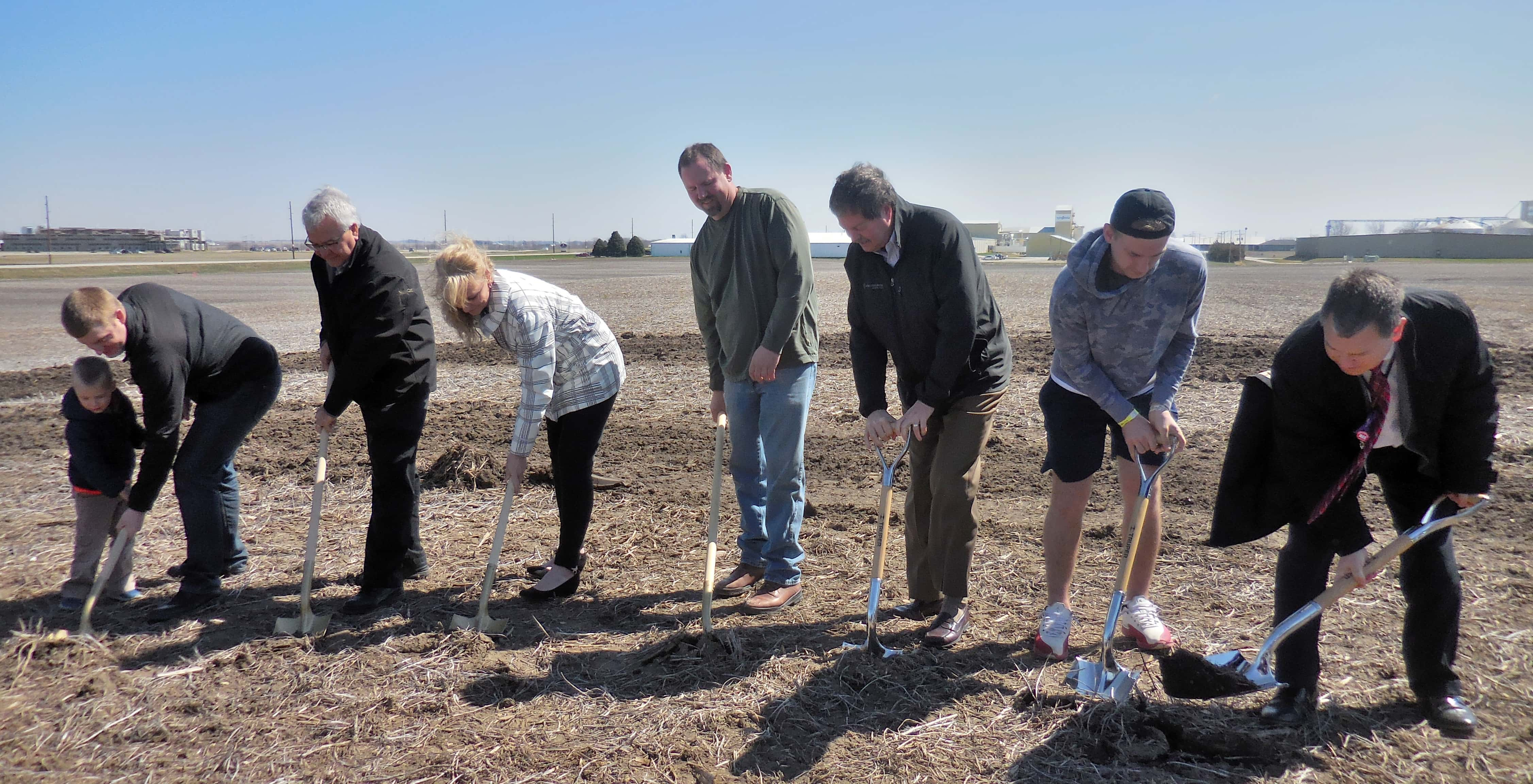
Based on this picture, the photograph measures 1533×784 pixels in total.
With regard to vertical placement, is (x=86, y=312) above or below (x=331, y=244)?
below

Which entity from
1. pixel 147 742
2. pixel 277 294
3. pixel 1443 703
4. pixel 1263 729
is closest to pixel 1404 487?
pixel 1443 703

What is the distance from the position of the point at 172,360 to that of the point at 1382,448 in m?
4.79

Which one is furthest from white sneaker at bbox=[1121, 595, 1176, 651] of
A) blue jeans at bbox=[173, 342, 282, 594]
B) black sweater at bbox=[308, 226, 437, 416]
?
blue jeans at bbox=[173, 342, 282, 594]

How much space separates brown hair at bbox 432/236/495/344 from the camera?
3.58 metres

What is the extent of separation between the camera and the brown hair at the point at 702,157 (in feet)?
12.9

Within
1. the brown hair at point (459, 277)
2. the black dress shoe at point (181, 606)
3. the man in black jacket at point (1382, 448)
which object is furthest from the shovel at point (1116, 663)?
the black dress shoe at point (181, 606)

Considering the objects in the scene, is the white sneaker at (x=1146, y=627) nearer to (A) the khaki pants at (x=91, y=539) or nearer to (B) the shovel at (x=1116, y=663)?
(B) the shovel at (x=1116, y=663)

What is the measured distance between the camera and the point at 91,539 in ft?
14.3

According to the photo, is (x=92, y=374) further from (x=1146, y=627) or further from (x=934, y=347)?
(x=1146, y=627)

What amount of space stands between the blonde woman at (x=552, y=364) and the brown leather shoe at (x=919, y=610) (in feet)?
5.04

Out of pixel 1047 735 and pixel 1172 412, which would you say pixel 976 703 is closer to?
pixel 1047 735

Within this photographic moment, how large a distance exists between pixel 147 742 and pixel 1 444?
6003 mm

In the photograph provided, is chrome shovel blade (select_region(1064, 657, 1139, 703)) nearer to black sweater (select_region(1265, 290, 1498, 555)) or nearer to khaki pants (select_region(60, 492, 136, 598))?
black sweater (select_region(1265, 290, 1498, 555))

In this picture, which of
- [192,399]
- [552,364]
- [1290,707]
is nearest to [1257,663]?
[1290,707]
